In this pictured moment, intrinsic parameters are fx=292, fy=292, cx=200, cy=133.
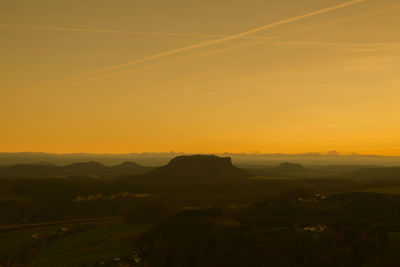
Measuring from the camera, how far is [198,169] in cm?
18362

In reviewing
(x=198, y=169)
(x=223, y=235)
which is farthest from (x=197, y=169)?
(x=223, y=235)

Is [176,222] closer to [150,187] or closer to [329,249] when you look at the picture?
[329,249]

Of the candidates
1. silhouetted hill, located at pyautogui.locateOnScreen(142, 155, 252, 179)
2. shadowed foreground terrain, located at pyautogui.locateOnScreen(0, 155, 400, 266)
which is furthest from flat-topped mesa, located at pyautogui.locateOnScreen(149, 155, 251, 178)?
shadowed foreground terrain, located at pyautogui.locateOnScreen(0, 155, 400, 266)

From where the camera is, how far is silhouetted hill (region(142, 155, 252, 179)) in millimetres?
172125

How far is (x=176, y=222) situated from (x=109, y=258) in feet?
40.2

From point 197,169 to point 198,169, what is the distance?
630mm

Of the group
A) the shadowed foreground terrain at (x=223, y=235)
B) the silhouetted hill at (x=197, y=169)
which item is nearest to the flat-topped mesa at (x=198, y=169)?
the silhouetted hill at (x=197, y=169)

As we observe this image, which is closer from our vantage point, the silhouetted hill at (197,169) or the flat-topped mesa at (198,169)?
the silhouetted hill at (197,169)

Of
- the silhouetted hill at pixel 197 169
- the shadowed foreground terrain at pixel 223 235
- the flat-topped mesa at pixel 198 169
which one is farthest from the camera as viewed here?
the flat-topped mesa at pixel 198 169

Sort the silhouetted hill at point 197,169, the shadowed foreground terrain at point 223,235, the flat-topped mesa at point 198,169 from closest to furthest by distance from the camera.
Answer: the shadowed foreground terrain at point 223,235 < the silhouetted hill at point 197,169 < the flat-topped mesa at point 198,169

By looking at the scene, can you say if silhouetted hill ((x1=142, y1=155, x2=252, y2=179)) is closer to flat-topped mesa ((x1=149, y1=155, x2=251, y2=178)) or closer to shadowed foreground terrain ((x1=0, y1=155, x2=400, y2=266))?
flat-topped mesa ((x1=149, y1=155, x2=251, y2=178))

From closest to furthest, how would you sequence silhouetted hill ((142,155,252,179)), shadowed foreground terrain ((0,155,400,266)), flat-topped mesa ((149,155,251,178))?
shadowed foreground terrain ((0,155,400,266)) → silhouetted hill ((142,155,252,179)) → flat-topped mesa ((149,155,251,178))

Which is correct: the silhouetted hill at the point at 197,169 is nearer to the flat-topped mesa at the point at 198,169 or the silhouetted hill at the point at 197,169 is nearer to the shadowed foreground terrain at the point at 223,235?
the flat-topped mesa at the point at 198,169

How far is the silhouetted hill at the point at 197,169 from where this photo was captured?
172 metres
